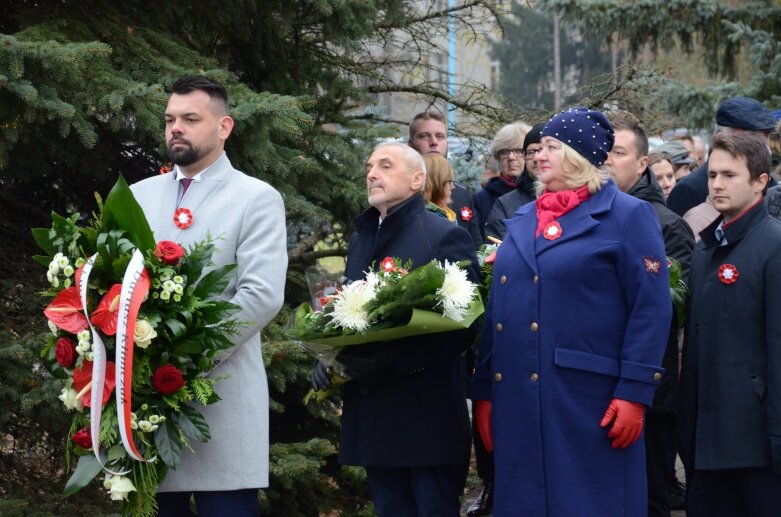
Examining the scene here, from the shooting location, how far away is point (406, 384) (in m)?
5.20

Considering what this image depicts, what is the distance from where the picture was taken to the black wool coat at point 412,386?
510 centimetres

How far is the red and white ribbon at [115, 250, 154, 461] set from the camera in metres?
4.12

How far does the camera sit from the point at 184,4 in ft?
22.1

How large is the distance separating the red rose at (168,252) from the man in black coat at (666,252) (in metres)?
2.61

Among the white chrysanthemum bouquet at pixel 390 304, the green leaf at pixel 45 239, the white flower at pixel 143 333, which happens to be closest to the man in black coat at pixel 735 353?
the white chrysanthemum bouquet at pixel 390 304

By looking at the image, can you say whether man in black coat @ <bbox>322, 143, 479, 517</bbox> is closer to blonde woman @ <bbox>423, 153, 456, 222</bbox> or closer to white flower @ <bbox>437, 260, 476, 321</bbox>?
white flower @ <bbox>437, 260, 476, 321</bbox>

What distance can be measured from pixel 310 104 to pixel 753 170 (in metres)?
2.67

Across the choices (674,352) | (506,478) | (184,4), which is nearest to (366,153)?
(184,4)

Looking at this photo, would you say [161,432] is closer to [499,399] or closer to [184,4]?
[499,399]

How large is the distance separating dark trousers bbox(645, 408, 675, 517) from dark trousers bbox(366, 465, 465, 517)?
3.88ft

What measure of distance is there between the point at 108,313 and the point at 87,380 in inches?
13.6

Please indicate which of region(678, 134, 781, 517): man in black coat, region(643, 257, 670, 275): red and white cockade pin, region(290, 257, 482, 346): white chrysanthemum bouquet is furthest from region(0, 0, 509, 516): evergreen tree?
region(643, 257, 670, 275): red and white cockade pin

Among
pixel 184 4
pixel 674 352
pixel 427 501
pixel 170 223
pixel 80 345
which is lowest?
pixel 427 501

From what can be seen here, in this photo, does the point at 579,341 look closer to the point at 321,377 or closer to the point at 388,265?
the point at 388,265
